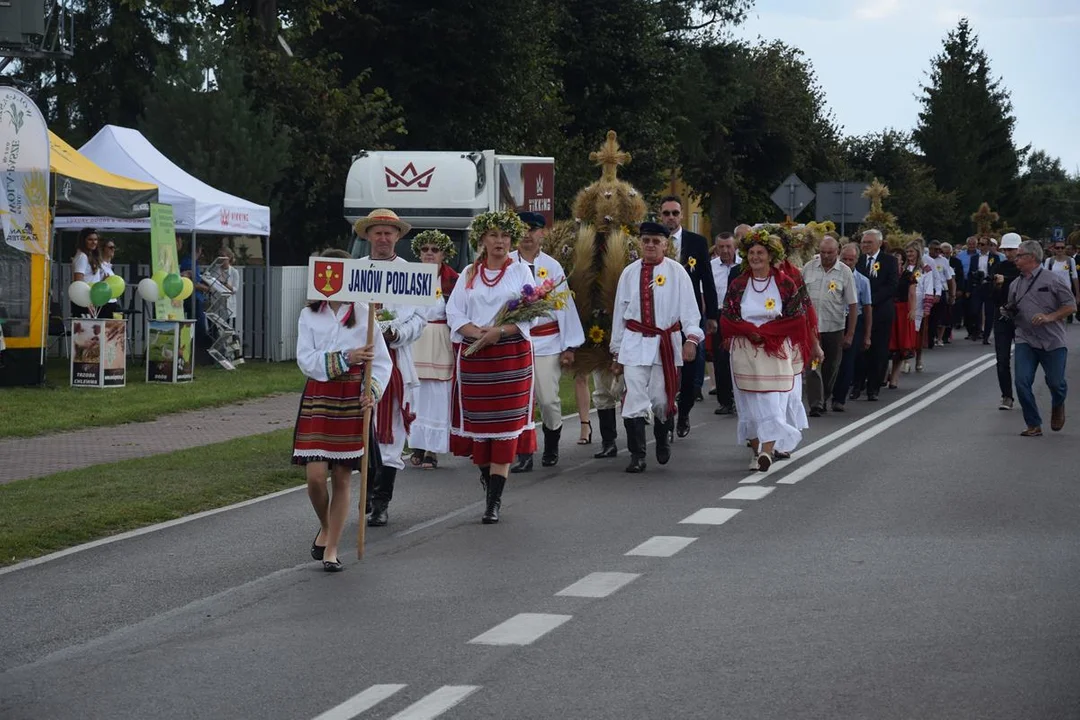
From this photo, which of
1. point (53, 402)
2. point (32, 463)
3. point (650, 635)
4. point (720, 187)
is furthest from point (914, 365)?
point (720, 187)

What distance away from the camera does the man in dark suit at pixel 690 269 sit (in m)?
15.8

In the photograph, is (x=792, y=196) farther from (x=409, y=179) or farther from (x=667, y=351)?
(x=667, y=351)

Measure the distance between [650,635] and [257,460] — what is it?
7898 millimetres

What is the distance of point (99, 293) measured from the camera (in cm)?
2281

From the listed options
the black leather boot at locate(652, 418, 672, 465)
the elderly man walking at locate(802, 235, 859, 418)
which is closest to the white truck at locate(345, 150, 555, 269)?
the elderly man walking at locate(802, 235, 859, 418)

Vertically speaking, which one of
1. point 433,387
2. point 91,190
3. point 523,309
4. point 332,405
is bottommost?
point 433,387

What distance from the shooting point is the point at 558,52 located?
1845 inches

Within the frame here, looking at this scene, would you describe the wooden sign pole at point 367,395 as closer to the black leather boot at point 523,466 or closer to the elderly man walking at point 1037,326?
the black leather boot at point 523,466

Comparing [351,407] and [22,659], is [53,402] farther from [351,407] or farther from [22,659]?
[22,659]

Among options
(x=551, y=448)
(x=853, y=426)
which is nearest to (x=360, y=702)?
(x=551, y=448)

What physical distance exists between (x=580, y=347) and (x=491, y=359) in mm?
3731

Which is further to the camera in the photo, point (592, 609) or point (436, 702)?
point (592, 609)

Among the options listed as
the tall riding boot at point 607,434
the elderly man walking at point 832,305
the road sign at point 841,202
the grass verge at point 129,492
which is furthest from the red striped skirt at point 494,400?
the road sign at point 841,202

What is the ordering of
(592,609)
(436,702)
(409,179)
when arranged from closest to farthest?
(436,702), (592,609), (409,179)
